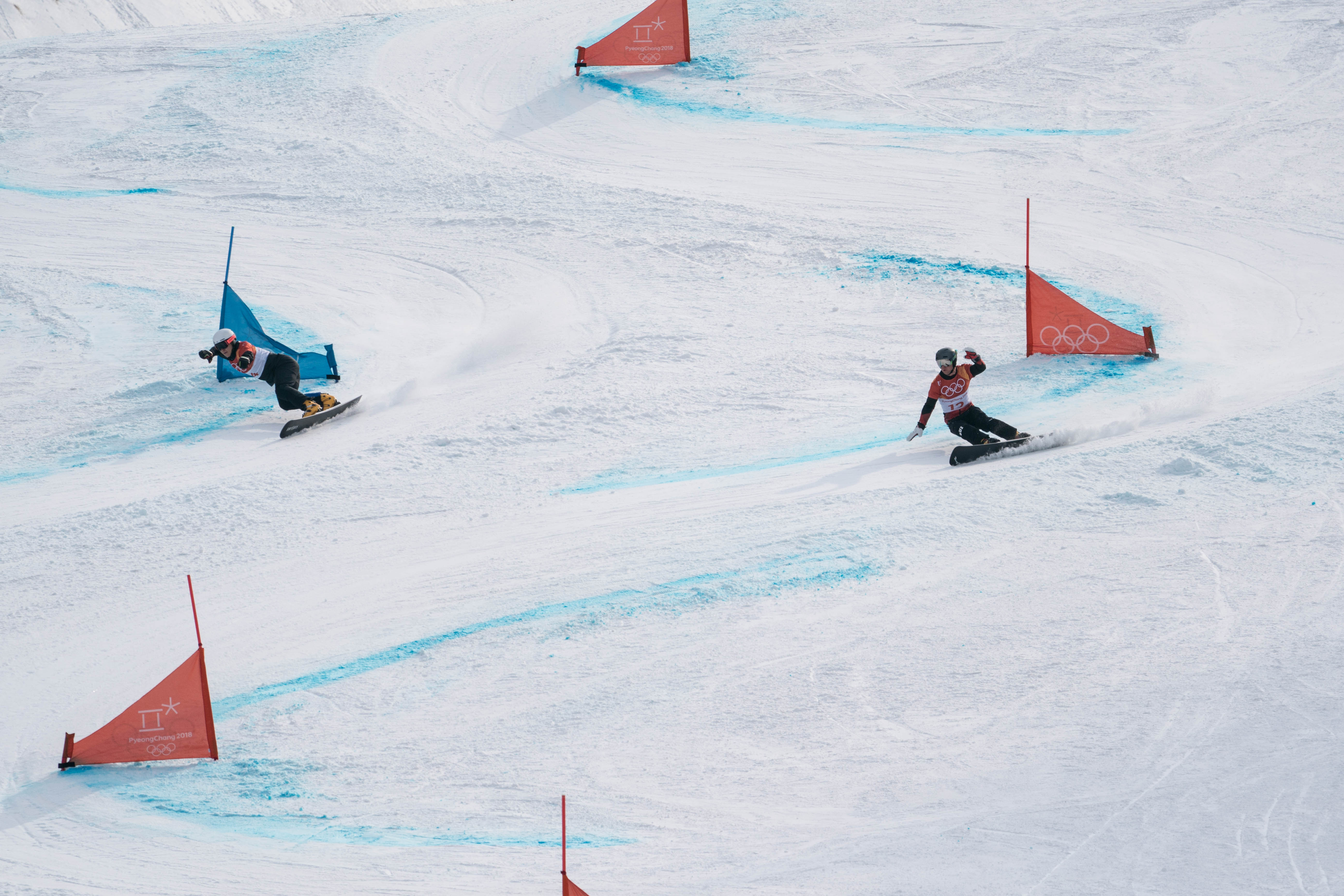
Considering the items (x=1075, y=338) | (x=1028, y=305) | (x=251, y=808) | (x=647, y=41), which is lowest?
(x=251, y=808)

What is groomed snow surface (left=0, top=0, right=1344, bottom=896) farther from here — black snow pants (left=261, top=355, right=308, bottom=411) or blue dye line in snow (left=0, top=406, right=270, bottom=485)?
black snow pants (left=261, top=355, right=308, bottom=411)

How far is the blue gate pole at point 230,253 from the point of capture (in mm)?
10164


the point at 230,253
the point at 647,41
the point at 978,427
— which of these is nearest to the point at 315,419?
the point at 230,253

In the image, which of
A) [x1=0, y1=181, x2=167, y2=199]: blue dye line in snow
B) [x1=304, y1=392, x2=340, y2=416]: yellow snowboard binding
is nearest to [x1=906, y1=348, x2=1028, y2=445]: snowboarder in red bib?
[x1=304, y1=392, x2=340, y2=416]: yellow snowboard binding

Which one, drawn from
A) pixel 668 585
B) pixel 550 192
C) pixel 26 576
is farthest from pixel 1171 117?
pixel 26 576

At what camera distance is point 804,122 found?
598 inches

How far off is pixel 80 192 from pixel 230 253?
643 centimetres

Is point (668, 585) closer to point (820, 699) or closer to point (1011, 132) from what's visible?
point (820, 699)

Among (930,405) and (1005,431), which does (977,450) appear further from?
(930,405)

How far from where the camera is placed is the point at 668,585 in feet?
23.3

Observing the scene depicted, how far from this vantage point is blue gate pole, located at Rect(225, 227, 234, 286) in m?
10.2

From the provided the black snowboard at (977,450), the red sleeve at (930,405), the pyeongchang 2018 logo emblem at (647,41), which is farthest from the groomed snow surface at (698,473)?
the pyeongchang 2018 logo emblem at (647,41)

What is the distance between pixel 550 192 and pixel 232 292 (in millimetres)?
4899

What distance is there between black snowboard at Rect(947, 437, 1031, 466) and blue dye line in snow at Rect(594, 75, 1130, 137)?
743 cm
